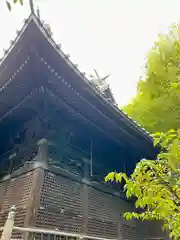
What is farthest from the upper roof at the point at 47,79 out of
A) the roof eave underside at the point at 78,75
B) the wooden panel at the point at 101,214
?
the wooden panel at the point at 101,214

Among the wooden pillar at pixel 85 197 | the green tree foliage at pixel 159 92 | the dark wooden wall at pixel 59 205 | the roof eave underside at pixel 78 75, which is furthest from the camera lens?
the green tree foliage at pixel 159 92

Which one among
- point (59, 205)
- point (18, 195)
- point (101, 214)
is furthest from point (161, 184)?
point (18, 195)

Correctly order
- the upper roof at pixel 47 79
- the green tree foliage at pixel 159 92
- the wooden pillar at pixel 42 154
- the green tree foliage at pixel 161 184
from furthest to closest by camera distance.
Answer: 1. the green tree foliage at pixel 159 92
2. the wooden pillar at pixel 42 154
3. the upper roof at pixel 47 79
4. the green tree foliage at pixel 161 184

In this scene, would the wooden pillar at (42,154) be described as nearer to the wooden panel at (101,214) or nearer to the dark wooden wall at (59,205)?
the dark wooden wall at (59,205)

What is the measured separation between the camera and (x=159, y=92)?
12289mm

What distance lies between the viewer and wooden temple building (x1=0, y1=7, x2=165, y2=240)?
4348 mm

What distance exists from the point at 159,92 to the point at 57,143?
26.7ft

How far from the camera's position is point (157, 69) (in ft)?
39.6

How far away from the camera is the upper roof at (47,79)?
12.6 feet

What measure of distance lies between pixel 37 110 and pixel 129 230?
4.48 meters

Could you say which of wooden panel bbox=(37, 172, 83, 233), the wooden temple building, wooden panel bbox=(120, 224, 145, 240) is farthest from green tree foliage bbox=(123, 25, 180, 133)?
wooden panel bbox=(37, 172, 83, 233)

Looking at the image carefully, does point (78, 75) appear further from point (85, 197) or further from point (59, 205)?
point (85, 197)

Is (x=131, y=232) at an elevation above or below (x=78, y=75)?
below

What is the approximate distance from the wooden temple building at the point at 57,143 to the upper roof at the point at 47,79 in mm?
17
